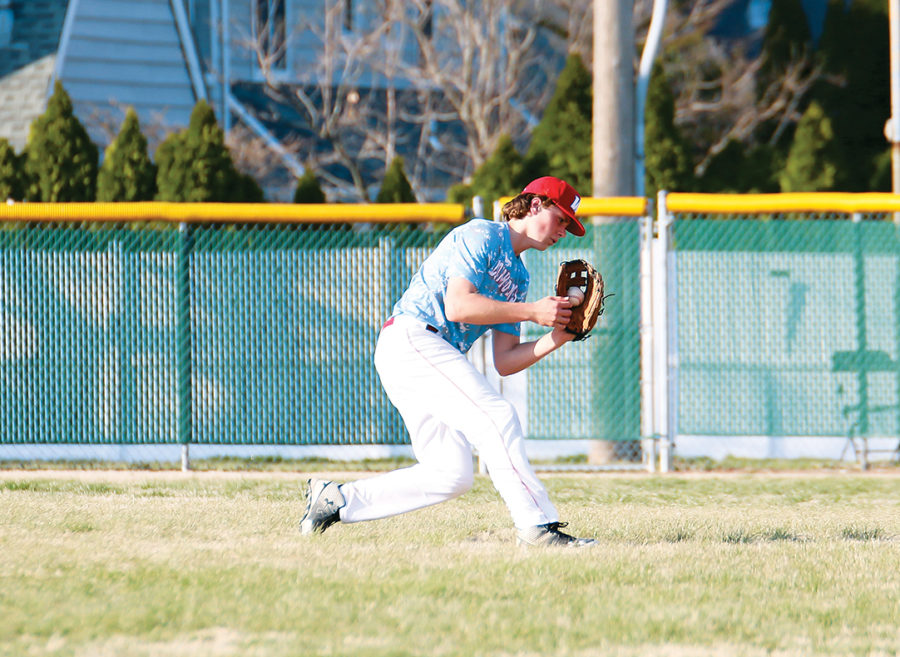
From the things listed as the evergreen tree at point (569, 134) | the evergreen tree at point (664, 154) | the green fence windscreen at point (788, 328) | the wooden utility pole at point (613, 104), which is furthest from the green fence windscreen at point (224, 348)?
the evergreen tree at point (664, 154)

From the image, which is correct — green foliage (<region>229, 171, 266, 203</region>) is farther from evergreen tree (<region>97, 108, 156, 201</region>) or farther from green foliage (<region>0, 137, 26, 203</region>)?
green foliage (<region>0, 137, 26, 203</region>)

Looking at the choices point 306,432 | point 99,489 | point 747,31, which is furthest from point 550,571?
point 747,31

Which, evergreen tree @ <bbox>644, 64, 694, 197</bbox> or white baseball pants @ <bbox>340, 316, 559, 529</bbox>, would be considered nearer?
white baseball pants @ <bbox>340, 316, 559, 529</bbox>

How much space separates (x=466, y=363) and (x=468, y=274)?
0.43 metres

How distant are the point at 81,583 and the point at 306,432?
15.8ft

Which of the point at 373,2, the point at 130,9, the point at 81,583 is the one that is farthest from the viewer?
the point at 373,2

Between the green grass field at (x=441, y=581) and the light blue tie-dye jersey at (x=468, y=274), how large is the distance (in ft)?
3.22

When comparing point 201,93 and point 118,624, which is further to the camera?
point 201,93

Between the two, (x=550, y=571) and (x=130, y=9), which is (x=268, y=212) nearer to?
(x=550, y=571)

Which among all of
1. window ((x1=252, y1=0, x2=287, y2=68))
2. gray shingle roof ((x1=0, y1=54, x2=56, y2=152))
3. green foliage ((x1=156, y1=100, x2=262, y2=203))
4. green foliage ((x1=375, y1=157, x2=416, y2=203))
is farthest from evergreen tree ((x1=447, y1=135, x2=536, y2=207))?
window ((x1=252, y1=0, x2=287, y2=68))

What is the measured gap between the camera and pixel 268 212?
932cm

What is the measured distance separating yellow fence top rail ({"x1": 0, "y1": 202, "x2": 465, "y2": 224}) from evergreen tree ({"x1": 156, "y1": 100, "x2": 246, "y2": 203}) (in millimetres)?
3438

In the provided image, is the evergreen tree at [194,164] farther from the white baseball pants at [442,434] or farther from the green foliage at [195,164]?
the white baseball pants at [442,434]

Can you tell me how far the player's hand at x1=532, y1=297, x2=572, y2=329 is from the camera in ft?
17.3
